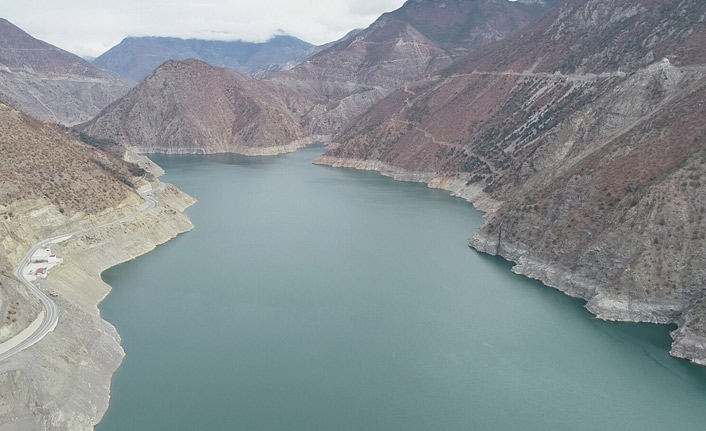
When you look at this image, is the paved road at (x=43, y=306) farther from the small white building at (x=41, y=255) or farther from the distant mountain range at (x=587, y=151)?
the distant mountain range at (x=587, y=151)

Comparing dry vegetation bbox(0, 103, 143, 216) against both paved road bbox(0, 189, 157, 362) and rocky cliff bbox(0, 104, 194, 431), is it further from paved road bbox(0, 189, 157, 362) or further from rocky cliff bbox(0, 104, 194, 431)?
paved road bbox(0, 189, 157, 362)

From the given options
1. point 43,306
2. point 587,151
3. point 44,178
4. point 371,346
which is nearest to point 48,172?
point 44,178

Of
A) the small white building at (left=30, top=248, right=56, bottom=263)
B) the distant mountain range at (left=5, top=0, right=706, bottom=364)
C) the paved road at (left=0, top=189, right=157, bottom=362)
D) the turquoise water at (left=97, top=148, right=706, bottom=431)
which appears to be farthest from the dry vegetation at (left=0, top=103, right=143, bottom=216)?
the distant mountain range at (left=5, top=0, right=706, bottom=364)

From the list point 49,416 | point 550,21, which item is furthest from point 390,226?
point 550,21

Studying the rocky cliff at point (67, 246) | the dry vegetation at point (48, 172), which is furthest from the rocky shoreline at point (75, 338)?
the dry vegetation at point (48, 172)

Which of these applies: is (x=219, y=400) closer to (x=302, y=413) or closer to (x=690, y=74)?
(x=302, y=413)

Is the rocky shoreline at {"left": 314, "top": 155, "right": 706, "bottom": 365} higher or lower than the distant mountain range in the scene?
lower

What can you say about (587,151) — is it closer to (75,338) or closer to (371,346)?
(371,346)
